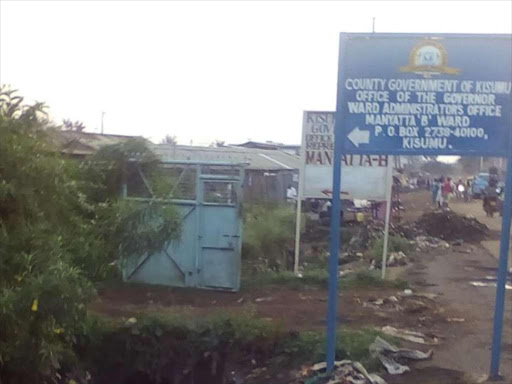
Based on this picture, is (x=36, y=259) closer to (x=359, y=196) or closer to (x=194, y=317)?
(x=194, y=317)

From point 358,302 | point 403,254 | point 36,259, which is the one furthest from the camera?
point 403,254

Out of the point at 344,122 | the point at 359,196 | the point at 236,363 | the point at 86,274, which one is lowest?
the point at 236,363

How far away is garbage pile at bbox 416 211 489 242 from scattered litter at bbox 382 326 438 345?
16.2 meters

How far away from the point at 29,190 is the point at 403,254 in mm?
12480

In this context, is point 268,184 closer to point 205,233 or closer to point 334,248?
point 205,233

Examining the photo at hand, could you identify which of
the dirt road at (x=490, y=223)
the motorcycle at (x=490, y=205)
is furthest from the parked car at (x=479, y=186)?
the motorcycle at (x=490, y=205)

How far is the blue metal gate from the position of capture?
13.8 meters

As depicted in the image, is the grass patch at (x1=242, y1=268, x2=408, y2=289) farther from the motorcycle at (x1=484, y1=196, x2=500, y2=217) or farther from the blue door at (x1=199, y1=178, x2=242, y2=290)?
the motorcycle at (x1=484, y1=196, x2=500, y2=217)

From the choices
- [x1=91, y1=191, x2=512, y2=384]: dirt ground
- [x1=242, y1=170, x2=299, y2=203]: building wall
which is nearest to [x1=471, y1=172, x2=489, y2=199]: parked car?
[x1=242, y1=170, x2=299, y2=203]: building wall

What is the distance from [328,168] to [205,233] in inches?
101

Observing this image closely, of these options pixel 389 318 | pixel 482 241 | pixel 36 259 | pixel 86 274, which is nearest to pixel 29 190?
pixel 36 259

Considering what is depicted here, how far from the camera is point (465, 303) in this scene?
13234 mm

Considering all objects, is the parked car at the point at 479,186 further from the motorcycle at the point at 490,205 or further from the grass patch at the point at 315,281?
the grass patch at the point at 315,281

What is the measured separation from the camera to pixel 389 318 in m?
11.6
